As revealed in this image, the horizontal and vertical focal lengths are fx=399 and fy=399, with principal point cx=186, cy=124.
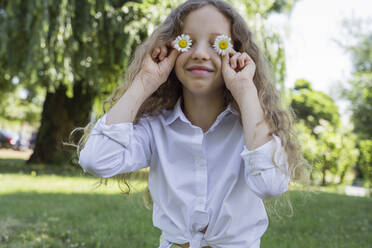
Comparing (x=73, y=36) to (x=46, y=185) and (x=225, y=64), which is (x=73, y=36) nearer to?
(x=46, y=185)

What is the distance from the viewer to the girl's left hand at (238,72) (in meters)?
1.58

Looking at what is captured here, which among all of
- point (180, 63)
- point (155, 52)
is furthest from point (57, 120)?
point (180, 63)

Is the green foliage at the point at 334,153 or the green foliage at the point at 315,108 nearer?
the green foliage at the point at 334,153

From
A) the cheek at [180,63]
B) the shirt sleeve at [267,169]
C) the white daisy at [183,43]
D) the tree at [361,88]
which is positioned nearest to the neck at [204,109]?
the cheek at [180,63]

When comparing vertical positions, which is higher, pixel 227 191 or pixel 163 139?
pixel 163 139

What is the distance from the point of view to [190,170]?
1639 mm

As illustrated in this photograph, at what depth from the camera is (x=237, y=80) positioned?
159cm

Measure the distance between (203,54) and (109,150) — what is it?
0.53 metres

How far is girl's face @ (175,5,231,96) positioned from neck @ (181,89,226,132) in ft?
0.19

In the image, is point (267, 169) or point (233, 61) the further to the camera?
point (233, 61)

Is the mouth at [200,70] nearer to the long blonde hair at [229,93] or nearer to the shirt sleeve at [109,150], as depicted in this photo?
the long blonde hair at [229,93]

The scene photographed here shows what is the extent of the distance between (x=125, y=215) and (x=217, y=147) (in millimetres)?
3164

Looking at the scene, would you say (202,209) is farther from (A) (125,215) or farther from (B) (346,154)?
(B) (346,154)

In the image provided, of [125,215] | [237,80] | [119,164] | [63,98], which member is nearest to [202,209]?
[119,164]
